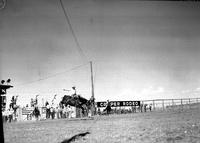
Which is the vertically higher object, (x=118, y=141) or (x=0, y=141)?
(x=0, y=141)

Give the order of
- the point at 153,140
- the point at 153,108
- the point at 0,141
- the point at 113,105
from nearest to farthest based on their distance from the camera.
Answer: the point at 0,141, the point at 153,140, the point at 153,108, the point at 113,105

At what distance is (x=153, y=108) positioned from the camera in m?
38.7

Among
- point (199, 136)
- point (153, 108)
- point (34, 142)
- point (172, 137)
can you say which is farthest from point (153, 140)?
point (153, 108)

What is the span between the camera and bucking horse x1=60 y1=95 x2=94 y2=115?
2703cm

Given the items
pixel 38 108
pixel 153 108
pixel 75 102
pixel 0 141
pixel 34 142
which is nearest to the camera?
pixel 0 141

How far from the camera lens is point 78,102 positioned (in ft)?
89.0

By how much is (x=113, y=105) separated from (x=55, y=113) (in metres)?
13.1

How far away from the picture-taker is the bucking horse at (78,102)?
88.7 feet

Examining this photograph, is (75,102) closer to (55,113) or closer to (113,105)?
(55,113)

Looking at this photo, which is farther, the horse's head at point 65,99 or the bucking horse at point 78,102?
the horse's head at point 65,99

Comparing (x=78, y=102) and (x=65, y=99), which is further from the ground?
(x=65, y=99)

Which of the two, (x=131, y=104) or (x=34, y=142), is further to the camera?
(x=131, y=104)

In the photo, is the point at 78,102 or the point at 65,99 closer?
the point at 78,102

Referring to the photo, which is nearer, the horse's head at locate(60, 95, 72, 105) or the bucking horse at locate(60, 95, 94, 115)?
the bucking horse at locate(60, 95, 94, 115)
